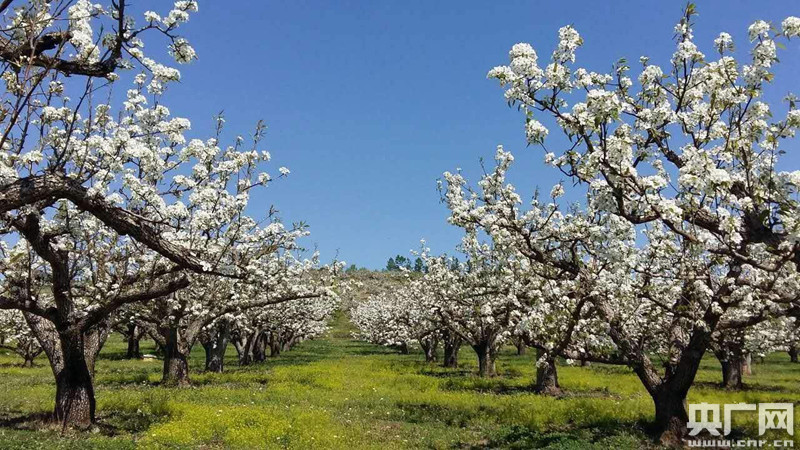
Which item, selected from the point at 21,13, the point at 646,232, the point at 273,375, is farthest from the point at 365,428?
the point at 273,375

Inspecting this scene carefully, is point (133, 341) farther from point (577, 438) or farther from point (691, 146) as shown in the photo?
point (691, 146)

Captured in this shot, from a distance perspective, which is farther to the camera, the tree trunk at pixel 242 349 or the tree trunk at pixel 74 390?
the tree trunk at pixel 242 349

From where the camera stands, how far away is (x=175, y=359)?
2831cm

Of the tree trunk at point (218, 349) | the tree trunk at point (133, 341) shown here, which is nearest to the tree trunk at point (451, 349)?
the tree trunk at point (218, 349)


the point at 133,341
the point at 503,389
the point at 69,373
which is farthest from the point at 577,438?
the point at 133,341

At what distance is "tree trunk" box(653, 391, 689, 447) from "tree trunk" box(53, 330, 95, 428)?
55.8 feet

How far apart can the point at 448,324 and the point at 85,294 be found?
23.2 m

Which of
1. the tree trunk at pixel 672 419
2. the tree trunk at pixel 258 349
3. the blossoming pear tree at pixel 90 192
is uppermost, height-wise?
the blossoming pear tree at pixel 90 192

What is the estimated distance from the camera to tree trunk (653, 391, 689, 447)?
16500 millimetres

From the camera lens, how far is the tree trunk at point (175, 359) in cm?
2806

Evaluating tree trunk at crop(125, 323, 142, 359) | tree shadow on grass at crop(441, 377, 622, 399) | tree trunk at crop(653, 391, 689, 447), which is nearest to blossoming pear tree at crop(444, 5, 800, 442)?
tree trunk at crop(653, 391, 689, 447)

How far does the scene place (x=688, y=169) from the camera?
7945 mm

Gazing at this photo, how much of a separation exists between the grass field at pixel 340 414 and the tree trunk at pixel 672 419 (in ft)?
2.08

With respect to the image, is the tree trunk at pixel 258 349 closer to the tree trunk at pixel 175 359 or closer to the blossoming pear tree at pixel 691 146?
the tree trunk at pixel 175 359
